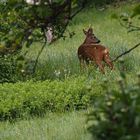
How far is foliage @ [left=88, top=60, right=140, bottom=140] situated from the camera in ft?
8.80

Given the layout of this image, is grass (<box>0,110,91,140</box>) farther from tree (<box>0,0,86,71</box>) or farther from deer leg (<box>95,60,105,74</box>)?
tree (<box>0,0,86,71</box>)

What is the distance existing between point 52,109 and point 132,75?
→ 2.27m

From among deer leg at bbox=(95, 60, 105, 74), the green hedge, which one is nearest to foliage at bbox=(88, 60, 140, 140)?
the green hedge

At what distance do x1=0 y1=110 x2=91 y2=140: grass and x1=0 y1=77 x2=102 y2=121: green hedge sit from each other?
27cm

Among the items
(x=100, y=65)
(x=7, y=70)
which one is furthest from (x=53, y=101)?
(x=7, y=70)

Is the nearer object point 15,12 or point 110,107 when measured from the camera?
point 110,107

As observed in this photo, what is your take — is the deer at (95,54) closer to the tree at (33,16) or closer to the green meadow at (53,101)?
the green meadow at (53,101)

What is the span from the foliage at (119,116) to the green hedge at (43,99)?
520 centimetres

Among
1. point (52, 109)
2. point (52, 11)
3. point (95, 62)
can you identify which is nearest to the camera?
point (52, 11)

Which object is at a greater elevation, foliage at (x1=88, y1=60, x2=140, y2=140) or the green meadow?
foliage at (x1=88, y1=60, x2=140, y2=140)

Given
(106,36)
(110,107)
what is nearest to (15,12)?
(110,107)

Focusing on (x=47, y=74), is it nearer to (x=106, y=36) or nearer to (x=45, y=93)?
(x=45, y=93)

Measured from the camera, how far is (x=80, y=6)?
12.9 ft

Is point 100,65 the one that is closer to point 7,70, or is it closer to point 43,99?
point 7,70
